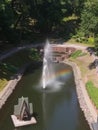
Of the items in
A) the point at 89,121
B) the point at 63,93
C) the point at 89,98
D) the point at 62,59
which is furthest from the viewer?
the point at 62,59

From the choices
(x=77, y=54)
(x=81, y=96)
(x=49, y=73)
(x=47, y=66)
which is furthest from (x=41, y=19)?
(x=81, y=96)

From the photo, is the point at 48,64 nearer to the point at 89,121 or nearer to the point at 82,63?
the point at 82,63

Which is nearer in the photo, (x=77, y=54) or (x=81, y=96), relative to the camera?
(x=81, y=96)

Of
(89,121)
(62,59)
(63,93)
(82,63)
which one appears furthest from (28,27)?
(89,121)

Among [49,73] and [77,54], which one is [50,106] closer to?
[49,73]

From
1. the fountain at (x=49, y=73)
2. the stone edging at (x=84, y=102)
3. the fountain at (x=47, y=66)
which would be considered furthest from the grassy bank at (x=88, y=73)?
the fountain at (x=47, y=66)

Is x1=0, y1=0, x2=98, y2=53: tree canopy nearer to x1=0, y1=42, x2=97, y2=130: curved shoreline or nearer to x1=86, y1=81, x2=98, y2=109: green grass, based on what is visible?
x1=0, y1=42, x2=97, y2=130: curved shoreline
